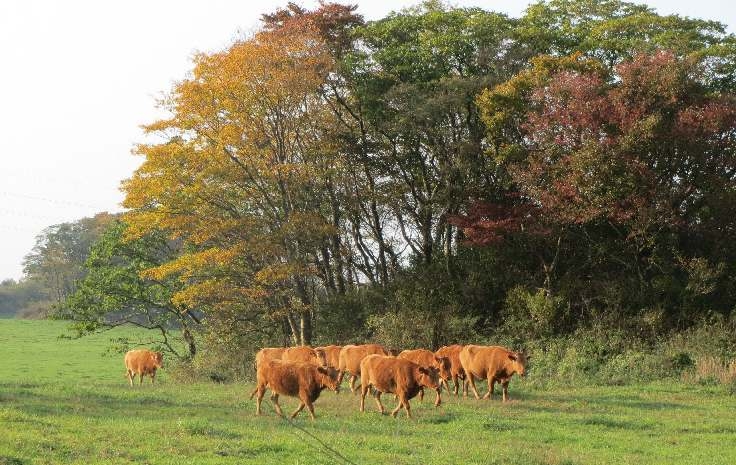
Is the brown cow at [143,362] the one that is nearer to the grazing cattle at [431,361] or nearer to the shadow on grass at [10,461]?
the grazing cattle at [431,361]

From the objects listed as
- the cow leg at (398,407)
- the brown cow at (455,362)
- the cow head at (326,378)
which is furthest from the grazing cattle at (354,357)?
the cow head at (326,378)

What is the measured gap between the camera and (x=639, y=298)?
2692cm

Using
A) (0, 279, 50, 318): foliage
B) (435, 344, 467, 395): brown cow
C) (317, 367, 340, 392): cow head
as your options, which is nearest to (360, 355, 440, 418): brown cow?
(317, 367, 340, 392): cow head

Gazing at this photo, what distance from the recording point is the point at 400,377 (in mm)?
16562

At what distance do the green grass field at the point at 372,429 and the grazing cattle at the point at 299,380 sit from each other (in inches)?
20.7

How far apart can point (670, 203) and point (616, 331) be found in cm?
402

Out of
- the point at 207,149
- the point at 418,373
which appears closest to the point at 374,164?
the point at 207,149

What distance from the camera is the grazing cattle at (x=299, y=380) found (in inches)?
628

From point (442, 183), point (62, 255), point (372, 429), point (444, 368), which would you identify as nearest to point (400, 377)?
point (372, 429)

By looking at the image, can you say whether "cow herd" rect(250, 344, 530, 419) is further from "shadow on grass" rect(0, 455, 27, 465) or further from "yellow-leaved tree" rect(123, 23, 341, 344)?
"yellow-leaved tree" rect(123, 23, 341, 344)

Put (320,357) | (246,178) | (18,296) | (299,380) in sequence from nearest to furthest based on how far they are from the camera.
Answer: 1. (299,380)
2. (320,357)
3. (246,178)
4. (18,296)

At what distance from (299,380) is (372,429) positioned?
2.19 metres

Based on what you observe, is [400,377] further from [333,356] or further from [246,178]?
[246,178]

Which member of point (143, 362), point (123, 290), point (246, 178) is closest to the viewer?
point (143, 362)
